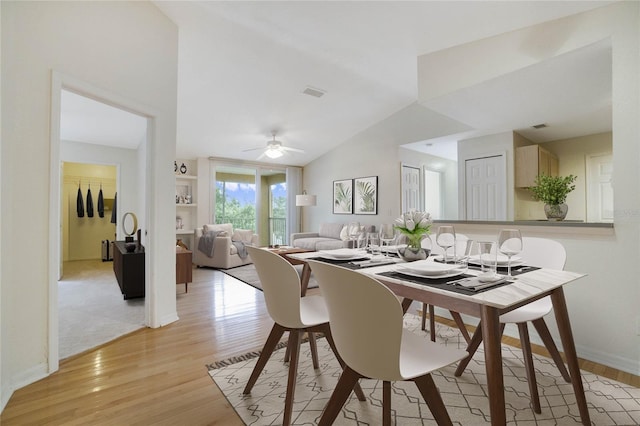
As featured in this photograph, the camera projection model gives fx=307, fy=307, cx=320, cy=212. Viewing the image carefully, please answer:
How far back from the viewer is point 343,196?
7.27m

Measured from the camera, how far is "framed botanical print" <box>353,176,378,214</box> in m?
6.48

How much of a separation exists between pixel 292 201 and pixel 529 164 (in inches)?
213

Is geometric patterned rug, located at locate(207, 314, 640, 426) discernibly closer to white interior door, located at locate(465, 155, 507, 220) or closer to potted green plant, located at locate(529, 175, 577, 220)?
potted green plant, located at locate(529, 175, 577, 220)

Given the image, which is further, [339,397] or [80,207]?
[80,207]

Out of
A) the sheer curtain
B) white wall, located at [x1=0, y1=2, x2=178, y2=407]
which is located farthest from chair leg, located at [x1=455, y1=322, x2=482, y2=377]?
the sheer curtain

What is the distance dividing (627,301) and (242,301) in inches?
137

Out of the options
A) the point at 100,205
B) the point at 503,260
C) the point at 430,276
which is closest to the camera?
the point at 430,276

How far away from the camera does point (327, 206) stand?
25.5 feet

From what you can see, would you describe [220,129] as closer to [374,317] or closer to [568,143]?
[374,317]

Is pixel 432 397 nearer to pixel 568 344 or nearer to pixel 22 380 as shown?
pixel 568 344

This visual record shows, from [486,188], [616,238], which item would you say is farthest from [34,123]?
[486,188]

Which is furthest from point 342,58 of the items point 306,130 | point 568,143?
point 568,143

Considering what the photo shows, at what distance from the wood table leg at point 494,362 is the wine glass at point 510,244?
1.48ft

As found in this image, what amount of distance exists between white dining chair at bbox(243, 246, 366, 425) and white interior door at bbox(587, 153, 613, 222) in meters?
5.07
